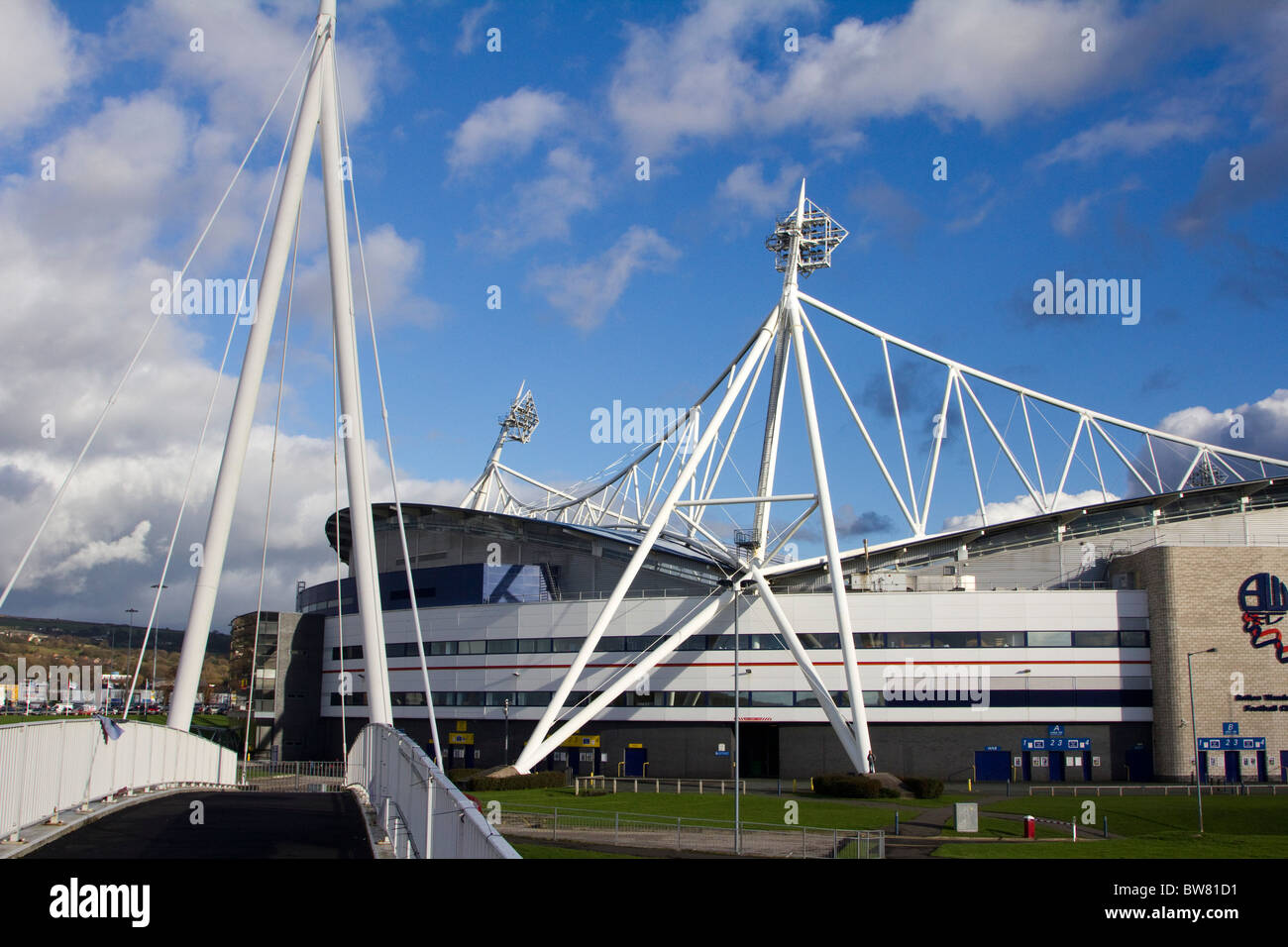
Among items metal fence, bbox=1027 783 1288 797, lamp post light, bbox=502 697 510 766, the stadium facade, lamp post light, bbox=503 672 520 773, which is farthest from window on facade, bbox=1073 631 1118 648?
lamp post light, bbox=502 697 510 766

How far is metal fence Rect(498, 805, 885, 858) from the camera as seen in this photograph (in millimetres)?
30766

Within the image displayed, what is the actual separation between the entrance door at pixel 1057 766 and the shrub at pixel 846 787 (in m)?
18.4

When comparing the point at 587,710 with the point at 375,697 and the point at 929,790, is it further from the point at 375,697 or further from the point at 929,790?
the point at 375,697

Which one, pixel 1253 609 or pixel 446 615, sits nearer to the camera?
pixel 1253 609

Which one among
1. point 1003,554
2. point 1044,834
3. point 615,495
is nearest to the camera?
point 1044,834

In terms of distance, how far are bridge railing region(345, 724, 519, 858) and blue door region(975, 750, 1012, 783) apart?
48.1m

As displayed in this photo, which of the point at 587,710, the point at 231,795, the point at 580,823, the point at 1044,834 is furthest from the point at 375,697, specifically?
the point at 587,710

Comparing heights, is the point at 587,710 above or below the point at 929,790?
above

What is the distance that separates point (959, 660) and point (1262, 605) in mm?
17852

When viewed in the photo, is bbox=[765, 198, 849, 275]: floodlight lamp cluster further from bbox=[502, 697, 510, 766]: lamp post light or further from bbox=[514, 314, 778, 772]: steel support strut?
bbox=[502, 697, 510, 766]: lamp post light

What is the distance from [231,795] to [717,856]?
41.6 ft

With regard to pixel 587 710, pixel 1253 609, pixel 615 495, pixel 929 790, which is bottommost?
pixel 929 790

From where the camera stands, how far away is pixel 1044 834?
117ft

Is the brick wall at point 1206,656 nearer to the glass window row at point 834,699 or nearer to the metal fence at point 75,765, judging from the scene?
the glass window row at point 834,699
